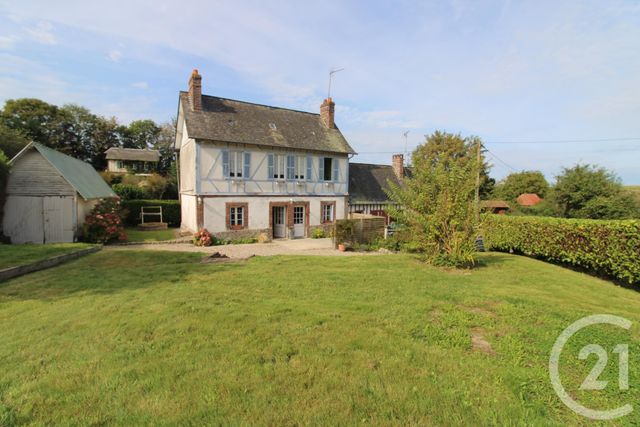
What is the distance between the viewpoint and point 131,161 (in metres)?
39.8

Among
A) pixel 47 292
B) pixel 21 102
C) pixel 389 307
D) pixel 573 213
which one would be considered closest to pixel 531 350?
pixel 389 307

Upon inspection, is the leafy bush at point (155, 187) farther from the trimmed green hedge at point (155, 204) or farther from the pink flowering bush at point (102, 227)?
the pink flowering bush at point (102, 227)

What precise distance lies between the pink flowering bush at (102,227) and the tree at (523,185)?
45088mm

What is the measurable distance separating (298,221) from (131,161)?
33.1 metres

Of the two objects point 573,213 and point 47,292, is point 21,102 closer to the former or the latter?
point 47,292

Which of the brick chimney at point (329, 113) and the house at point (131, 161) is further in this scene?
the house at point (131, 161)

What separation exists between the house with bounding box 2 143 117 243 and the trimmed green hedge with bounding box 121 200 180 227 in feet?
23.8

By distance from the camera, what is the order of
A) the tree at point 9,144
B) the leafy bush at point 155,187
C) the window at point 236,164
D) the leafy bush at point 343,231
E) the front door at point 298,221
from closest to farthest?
the leafy bush at point 343,231, the window at point 236,164, the front door at point 298,221, the tree at point 9,144, the leafy bush at point 155,187

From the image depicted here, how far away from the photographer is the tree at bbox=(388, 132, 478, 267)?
8594 millimetres

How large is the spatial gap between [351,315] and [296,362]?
1.57 metres

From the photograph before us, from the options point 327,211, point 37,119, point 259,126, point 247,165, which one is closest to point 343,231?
point 327,211

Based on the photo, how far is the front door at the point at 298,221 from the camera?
696 inches

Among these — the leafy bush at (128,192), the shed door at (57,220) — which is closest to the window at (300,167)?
the shed door at (57,220)

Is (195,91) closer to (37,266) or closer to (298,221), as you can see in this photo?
(298,221)
